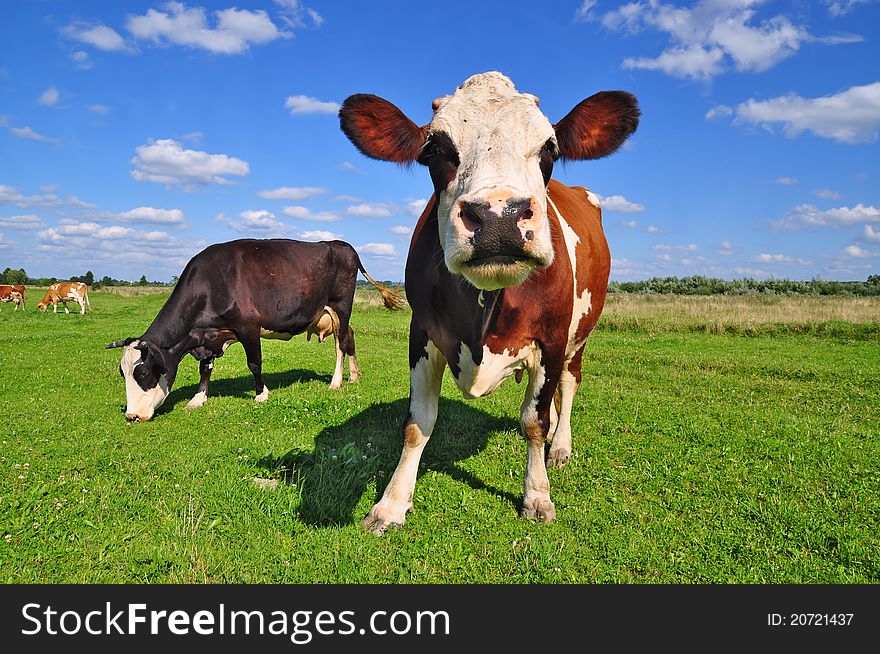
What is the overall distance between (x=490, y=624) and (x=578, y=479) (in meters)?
2.45

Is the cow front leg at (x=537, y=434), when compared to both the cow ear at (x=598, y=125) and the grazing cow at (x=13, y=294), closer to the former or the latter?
the cow ear at (x=598, y=125)

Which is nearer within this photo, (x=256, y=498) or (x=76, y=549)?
(x=76, y=549)

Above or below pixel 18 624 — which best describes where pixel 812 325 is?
above

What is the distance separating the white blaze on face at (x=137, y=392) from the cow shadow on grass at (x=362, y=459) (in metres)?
2.97

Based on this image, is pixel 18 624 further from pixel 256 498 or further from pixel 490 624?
pixel 490 624

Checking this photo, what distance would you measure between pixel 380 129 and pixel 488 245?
1.70 metres

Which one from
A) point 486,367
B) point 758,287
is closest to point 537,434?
point 486,367

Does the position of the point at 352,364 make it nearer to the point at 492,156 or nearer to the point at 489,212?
the point at 492,156

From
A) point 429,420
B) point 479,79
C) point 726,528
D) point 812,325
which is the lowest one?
point 726,528

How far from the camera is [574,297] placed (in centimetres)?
520

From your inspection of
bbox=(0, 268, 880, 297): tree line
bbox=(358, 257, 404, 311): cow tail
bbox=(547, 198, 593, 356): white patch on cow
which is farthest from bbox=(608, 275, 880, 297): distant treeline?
bbox=(547, 198, 593, 356): white patch on cow

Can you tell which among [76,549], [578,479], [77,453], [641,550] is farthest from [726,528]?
[77,453]

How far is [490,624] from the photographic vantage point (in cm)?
311

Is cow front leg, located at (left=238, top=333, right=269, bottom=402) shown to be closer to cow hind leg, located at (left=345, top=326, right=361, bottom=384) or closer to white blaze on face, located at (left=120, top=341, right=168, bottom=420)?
white blaze on face, located at (left=120, top=341, right=168, bottom=420)
